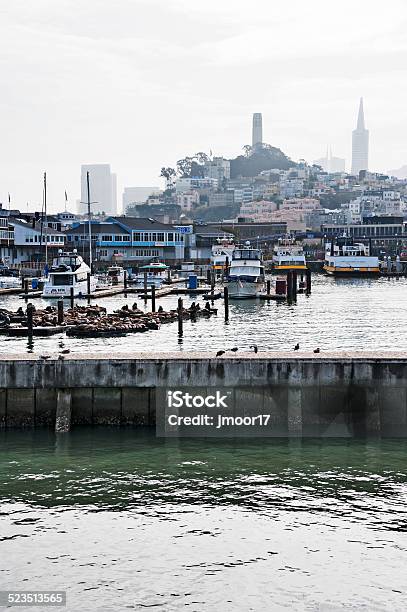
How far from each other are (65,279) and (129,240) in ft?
246

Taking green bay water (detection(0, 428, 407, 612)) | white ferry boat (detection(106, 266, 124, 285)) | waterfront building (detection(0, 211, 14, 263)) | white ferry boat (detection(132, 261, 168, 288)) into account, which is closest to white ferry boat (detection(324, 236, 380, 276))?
white ferry boat (detection(132, 261, 168, 288))

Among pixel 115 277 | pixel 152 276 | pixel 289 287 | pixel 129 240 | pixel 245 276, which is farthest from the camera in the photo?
pixel 129 240

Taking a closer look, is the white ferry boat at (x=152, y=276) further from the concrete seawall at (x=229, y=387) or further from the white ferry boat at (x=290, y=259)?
the concrete seawall at (x=229, y=387)

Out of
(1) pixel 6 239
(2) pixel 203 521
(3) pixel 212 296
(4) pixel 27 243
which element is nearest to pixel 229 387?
(2) pixel 203 521

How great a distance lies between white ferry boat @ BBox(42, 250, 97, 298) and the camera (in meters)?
86.9

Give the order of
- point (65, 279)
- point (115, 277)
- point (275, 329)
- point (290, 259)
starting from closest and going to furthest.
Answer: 1. point (275, 329)
2. point (65, 279)
3. point (115, 277)
4. point (290, 259)

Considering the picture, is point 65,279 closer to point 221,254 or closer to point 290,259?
point 290,259

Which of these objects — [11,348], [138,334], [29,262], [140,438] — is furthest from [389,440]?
[29,262]

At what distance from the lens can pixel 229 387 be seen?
2795 centimetres

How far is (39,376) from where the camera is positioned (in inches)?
1112

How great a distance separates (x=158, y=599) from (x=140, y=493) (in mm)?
5858

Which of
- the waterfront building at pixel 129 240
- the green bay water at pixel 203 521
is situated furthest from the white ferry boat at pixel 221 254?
the green bay water at pixel 203 521

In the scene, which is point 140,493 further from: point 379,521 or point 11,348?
point 11,348

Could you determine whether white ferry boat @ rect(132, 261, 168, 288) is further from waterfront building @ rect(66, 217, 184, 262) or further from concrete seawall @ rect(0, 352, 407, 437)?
concrete seawall @ rect(0, 352, 407, 437)
